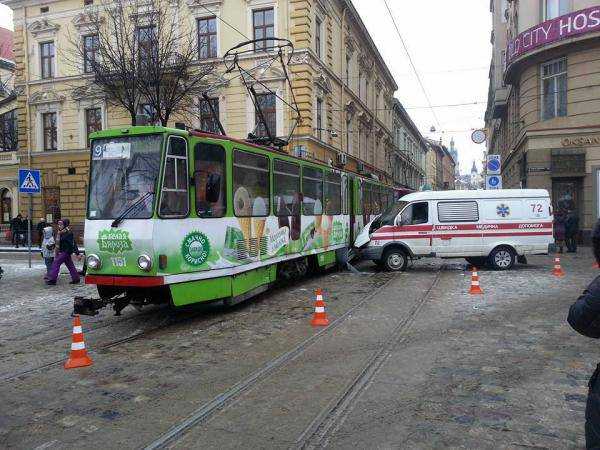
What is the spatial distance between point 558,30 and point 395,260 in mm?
13847

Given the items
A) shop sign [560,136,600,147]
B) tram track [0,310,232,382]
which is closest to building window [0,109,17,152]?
tram track [0,310,232,382]

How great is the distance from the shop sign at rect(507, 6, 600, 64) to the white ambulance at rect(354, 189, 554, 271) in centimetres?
1046

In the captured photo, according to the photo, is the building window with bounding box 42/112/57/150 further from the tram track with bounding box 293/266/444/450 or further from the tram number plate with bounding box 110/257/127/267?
the tram track with bounding box 293/266/444/450

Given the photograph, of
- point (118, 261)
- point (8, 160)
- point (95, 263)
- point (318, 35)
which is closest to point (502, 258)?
point (118, 261)

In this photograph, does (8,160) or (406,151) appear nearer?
(8,160)

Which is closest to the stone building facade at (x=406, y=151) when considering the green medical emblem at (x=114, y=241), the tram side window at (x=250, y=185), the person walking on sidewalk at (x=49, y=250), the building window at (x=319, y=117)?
the building window at (x=319, y=117)

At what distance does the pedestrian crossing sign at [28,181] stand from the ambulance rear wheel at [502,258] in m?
13.3

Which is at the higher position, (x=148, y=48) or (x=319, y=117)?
(x=148, y=48)

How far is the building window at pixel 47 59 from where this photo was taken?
101 feet

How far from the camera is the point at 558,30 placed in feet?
71.1

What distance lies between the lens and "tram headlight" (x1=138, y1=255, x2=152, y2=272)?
24.6 feet

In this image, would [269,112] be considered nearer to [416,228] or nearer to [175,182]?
[416,228]

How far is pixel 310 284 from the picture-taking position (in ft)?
42.2

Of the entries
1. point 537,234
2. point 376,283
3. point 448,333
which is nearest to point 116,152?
point 448,333
